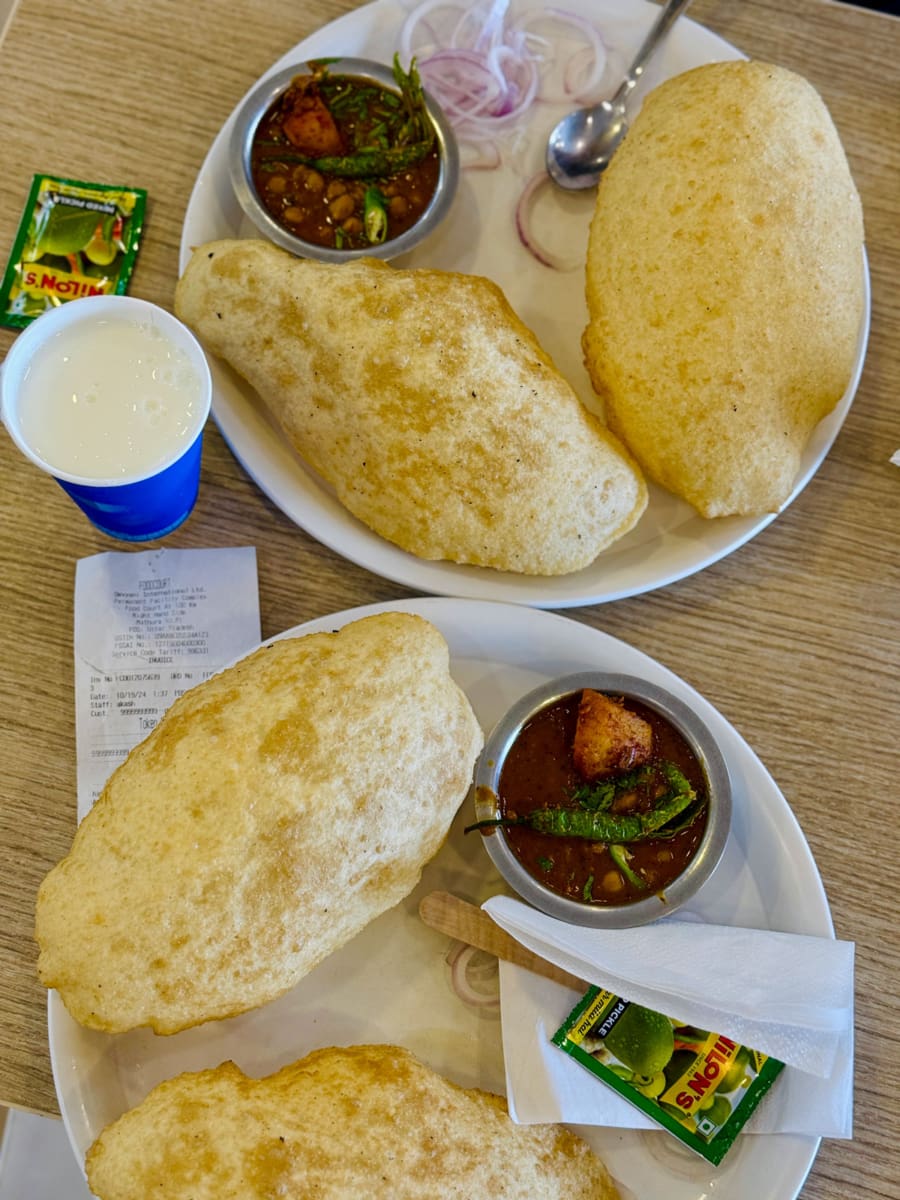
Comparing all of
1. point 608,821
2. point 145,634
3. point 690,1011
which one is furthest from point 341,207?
point 690,1011

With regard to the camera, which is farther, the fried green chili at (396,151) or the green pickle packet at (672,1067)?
the fried green chili at (396,151)

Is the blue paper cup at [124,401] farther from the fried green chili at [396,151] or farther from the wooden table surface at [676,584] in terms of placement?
the fried green chili at [396,151]

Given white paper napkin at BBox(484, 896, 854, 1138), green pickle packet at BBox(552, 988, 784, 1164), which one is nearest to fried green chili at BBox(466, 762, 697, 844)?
white paper napkin at BBox(484, 896, 854, 1138)


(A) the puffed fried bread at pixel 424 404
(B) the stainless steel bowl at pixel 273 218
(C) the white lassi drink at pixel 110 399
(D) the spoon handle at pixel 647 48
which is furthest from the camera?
(D) the spoon handle at pixel 647 48

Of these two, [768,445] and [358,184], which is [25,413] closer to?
[358,184]

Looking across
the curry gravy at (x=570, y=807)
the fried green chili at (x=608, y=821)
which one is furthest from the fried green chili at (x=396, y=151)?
the fried green chili at (x=608, y=821)

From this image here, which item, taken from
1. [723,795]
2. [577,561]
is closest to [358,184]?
[577,561]

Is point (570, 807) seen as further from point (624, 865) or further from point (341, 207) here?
point (341, 207)

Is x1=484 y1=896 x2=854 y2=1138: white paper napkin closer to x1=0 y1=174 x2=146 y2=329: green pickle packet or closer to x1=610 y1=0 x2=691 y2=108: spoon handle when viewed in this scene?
Result: x1=0 y1=174 x2=146 y2=329: green pickle packet
